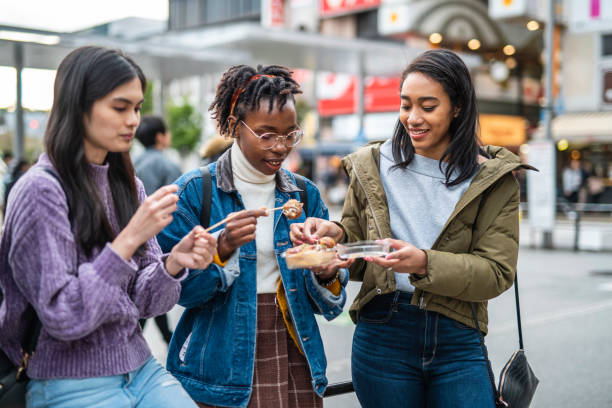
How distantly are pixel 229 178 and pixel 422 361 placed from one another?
41.4 inches

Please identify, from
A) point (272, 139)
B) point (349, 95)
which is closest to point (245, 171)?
point (272, 139)

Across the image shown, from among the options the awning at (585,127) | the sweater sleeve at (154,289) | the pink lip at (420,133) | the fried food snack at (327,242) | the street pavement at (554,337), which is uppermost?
the awning at (585,127)

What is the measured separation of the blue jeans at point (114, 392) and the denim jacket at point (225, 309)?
0.31 metres

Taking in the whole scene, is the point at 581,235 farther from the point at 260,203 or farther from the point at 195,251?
the point at 195,251

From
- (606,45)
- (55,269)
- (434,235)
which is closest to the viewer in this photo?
(55,269)

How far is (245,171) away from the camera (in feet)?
8.69

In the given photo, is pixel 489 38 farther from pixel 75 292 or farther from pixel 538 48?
pixel 75 292

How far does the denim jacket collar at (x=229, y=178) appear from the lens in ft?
8.48

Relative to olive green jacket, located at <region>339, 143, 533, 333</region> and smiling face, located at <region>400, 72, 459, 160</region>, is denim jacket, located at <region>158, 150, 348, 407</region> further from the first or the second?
smiling face, located at <region>400, 72, 459, 160</region>

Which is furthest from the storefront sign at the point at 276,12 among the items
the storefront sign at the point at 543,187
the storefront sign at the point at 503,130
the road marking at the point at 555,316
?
the road marking at the point at 555,316

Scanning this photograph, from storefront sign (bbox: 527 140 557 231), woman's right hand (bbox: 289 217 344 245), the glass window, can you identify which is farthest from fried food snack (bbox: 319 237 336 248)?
the glass window

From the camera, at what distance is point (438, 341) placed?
261cm

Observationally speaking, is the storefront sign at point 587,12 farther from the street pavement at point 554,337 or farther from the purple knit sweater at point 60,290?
the purple knit sweater at point 60,290

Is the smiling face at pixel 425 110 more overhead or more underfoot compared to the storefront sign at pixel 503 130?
more underfoot
